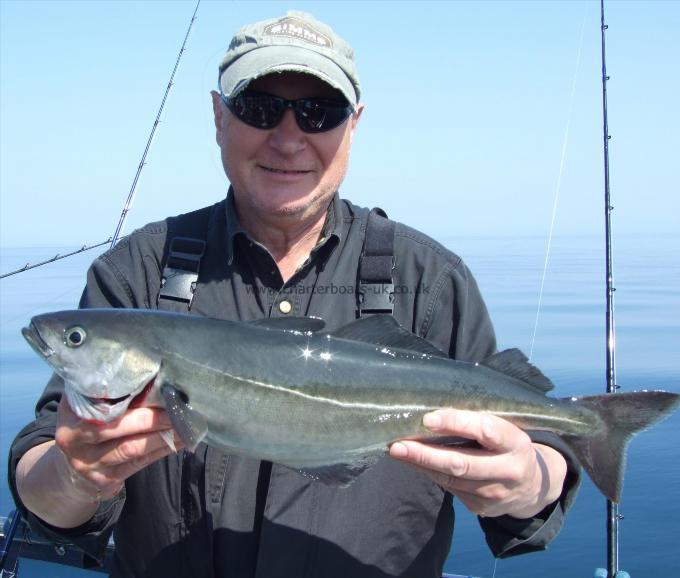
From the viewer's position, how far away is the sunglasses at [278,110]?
3.73m

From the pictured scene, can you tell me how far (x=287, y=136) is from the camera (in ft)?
12.3

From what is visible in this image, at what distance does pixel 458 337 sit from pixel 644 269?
27.6 meters

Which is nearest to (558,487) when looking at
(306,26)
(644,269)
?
(306,26)

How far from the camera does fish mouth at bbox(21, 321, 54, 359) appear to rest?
10.5 feet

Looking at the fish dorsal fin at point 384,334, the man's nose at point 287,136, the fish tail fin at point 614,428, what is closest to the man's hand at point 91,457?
the fish dorsal fin at point 384,334

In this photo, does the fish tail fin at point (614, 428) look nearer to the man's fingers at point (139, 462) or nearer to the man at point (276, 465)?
the man at point (276, 465)

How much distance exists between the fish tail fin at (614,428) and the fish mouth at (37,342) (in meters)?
2.53

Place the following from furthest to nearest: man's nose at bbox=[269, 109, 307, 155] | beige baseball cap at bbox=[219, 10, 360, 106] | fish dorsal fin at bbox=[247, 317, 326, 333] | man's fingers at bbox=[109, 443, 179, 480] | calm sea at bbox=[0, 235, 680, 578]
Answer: calm sea at bbox=[0, 235, 680, 578] < man's nose at bbox=[269, 109, 307, 155] < beige baseball cap at bbox=[219, 10, 360, 106] < fish dorsal fin at bbox=[247, 317, 326, 333] < man's fingers at bbox=[109, 443, 179, 480]

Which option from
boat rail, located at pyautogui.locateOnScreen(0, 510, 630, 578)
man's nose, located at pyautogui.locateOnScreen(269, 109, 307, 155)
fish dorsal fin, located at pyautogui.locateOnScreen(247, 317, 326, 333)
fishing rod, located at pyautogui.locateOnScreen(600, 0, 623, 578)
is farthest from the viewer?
boat rail, located at pyautogui.locateOnScreen(0, 510, 630, 578)

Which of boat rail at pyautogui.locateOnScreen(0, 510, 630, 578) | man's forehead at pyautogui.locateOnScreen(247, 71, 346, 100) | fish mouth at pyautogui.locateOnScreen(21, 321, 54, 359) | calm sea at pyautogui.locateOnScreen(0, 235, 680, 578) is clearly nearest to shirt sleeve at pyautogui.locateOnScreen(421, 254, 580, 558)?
man's forehead at pyautogui.locateOnScreen(247, 71, 346, 100)

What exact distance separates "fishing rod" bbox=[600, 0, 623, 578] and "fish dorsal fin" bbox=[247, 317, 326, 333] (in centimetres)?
194

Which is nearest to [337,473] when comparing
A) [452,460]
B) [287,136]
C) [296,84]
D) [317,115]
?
[452,460]

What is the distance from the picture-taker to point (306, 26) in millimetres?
3871

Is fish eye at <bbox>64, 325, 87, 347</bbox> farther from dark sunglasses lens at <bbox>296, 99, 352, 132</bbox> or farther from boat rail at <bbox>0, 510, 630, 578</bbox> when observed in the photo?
boat rail at <bbox>0, 510, 630, 578</bbox>
